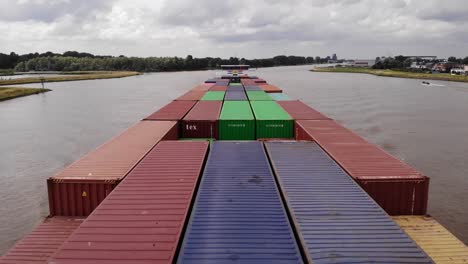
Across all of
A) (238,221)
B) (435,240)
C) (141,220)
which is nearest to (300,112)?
(435,240)

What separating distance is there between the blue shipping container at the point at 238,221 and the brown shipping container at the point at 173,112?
1259 centimetres

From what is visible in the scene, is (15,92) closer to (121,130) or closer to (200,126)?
(121,130)

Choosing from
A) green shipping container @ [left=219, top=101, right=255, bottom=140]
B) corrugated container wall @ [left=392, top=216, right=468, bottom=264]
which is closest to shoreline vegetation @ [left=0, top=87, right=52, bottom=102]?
green shipping container @ [left=219, top=101, right=255, bottom=140]

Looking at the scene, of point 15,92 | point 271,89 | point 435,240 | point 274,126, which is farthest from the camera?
point 15,92

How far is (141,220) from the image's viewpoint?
986 cm

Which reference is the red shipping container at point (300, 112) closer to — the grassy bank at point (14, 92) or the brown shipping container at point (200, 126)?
the brown shipping container at point (200, 126)

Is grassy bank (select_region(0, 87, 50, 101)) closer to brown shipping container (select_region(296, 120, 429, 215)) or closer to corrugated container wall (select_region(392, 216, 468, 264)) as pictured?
brown shipping container (select_region(296, 120, 429, 215))

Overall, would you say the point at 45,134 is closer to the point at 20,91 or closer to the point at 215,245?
the point at 215,245

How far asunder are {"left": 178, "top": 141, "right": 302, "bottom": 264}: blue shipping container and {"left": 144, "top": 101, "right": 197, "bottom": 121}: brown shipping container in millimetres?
12587

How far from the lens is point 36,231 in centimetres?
1262

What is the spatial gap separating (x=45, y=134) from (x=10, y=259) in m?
33.5

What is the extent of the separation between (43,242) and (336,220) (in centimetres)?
966

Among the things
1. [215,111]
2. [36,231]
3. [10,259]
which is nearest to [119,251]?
[10,259]

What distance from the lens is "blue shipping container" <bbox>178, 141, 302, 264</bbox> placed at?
8.21 meters
